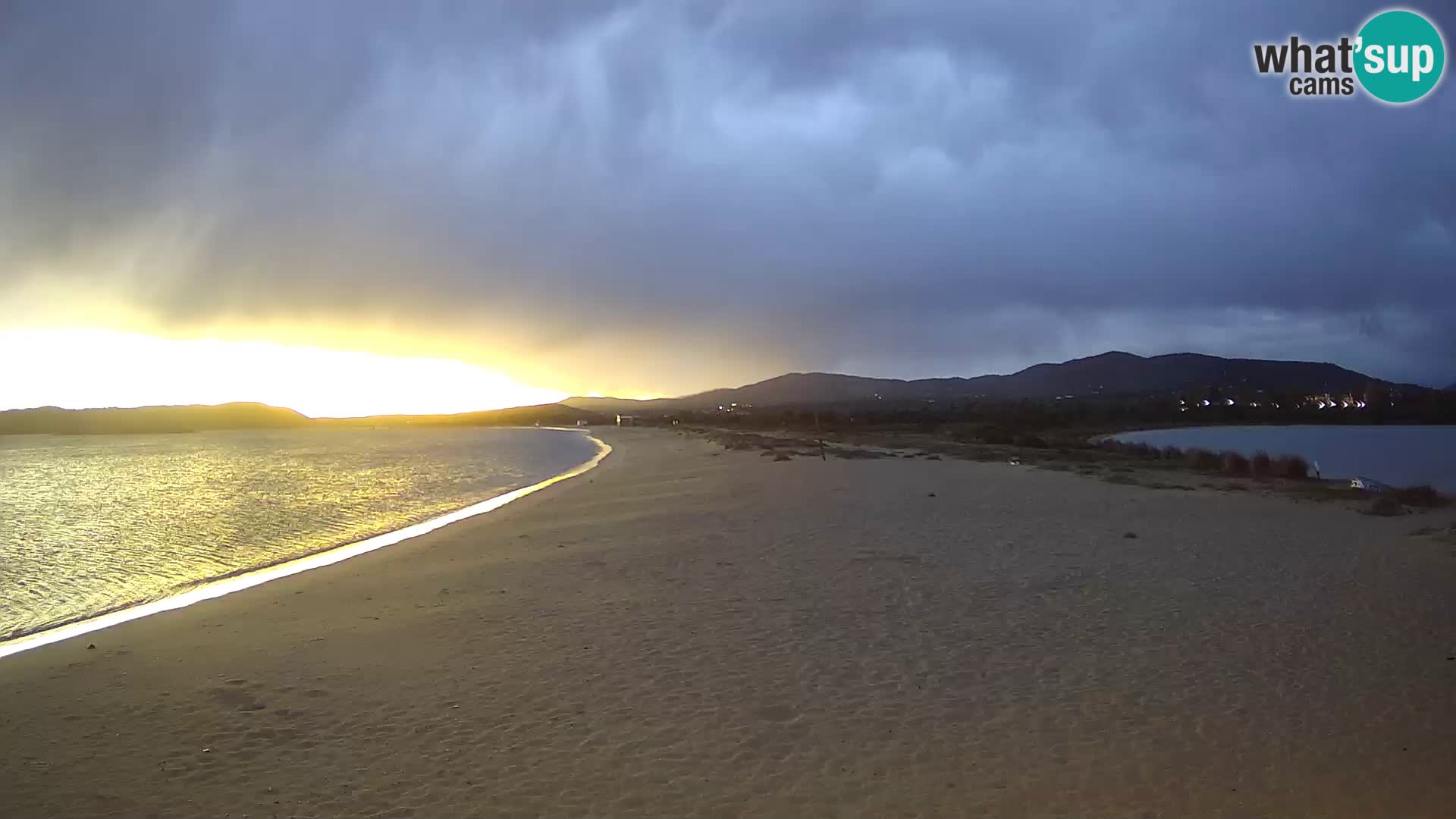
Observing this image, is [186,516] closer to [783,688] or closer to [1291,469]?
[783,688]

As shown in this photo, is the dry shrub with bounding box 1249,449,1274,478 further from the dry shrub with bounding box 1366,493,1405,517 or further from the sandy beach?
the sandy beach

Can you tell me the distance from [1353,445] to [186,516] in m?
73.0

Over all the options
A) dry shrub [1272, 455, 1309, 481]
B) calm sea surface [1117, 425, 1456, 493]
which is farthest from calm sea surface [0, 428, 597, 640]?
calm sea surface [1117, 425, 1456, 493]

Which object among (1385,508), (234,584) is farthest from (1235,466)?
(234,584)

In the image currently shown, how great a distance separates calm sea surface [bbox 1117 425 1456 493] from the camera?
36.2 meters

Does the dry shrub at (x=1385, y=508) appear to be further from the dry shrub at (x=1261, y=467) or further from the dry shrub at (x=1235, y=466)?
the dry shrub at (x=1235, y=466)

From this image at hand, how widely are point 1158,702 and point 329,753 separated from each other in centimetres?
625

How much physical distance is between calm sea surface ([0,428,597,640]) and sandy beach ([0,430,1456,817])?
3.38 meters

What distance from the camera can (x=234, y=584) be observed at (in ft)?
41.7

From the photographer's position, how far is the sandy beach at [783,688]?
502 centimetres

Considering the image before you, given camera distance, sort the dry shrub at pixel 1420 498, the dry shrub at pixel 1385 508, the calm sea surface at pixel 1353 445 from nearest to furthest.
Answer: the dry shrub at pixel 1385 508 → the dry shrub at pixel 1420 498 → the calm sea surface at pixel 1353 445

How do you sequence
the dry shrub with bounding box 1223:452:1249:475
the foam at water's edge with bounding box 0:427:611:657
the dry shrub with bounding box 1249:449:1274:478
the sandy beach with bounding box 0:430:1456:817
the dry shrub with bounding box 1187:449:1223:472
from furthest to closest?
the dry shrub with bounding box 1187:449:1223:472 → the dry shrub with bounding box 1223:452:1249:475 → the dry shrub with bounding box 1249:449:1274:478 → the foam at water's edge with bounding box 0:427:611:657 → the sandy beach with bounding box 0:430:1456:817

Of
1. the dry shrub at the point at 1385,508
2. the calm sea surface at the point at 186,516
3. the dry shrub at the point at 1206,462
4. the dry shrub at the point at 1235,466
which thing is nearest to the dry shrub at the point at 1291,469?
the dry shrub at the point at 1235,466

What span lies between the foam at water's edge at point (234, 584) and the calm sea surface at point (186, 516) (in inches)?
17.9
